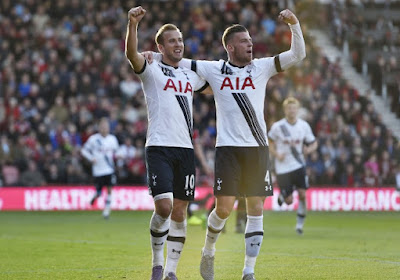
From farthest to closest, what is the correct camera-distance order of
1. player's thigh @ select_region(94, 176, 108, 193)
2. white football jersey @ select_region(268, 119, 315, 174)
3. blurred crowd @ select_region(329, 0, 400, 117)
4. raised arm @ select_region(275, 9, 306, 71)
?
blurred crowd @ select_region(329, 0, 400, 117) < player's thigh @ select_region(94, 176, 108, 193) < white football jersey @ select_region(268, 119, 315, 174) < raised arm @ select_region(275, 9, 306, 71)

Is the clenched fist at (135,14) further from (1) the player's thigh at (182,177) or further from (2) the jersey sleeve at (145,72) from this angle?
(1) the player's thigh at (182,177)

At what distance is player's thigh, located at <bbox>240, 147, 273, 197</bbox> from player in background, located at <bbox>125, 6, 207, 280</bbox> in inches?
25.0

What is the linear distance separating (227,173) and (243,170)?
20 centimetres

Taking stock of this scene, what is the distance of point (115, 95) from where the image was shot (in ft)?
94.5

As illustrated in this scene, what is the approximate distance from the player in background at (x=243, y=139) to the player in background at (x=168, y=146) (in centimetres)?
39

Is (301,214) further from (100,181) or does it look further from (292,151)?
(100,181)

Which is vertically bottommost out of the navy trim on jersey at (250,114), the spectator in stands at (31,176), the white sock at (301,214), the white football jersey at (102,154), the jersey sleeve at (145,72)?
the spectator in stands at (31,176)

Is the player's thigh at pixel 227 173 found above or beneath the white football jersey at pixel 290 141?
above

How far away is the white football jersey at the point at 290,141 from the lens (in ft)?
55.4

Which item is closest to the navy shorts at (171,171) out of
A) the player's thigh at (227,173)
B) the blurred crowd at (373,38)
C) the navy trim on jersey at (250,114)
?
the player's thigh at (227,173)

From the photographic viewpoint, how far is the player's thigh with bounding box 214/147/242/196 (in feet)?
31.5

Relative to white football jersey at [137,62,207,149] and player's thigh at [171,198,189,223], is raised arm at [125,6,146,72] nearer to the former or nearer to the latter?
white football jersey at [137,62,207,149]

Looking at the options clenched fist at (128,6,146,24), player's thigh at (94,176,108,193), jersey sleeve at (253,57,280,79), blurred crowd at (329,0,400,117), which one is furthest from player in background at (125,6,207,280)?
blurred crowd at (329,0,400,117)

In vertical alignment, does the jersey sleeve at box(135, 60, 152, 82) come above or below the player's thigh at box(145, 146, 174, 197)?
above
